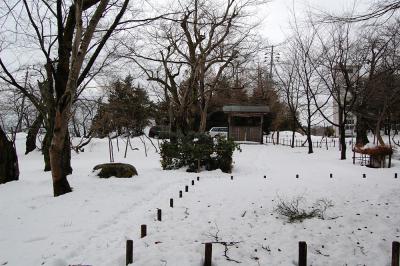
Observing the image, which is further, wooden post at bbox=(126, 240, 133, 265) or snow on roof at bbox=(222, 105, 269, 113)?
snow on roof at bbox=(222, 105, 269, 113)

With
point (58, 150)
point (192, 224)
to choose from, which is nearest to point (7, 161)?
point (58, 150)

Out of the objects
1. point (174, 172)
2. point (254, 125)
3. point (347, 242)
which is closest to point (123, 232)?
point (347, 242)

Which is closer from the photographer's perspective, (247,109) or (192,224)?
(192,224)

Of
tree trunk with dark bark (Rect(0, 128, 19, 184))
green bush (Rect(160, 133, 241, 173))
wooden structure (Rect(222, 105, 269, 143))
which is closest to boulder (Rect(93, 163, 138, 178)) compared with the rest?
tree trunk with dark bark (Rect(0, 128, 19, 184))

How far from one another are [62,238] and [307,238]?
12.4 ft

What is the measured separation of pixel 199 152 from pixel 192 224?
24.5ft

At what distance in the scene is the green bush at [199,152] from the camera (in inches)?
537

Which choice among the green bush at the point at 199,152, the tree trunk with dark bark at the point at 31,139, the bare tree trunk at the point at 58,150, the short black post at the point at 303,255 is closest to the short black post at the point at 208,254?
the short black post at the point at 303,255

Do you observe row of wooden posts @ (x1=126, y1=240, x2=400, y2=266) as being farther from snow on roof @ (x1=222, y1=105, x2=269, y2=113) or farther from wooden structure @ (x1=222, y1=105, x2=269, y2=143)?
snow on roof @ (x1=222, y1=105, x2=269, y2=113)

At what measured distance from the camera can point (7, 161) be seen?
33.5ft

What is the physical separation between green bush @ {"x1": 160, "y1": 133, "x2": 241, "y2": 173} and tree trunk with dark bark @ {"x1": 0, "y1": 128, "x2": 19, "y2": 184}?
5.47 meters

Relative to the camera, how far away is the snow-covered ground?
4703 millimetres

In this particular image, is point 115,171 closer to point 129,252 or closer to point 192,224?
point 192,224

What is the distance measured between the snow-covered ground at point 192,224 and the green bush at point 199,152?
3767mm
